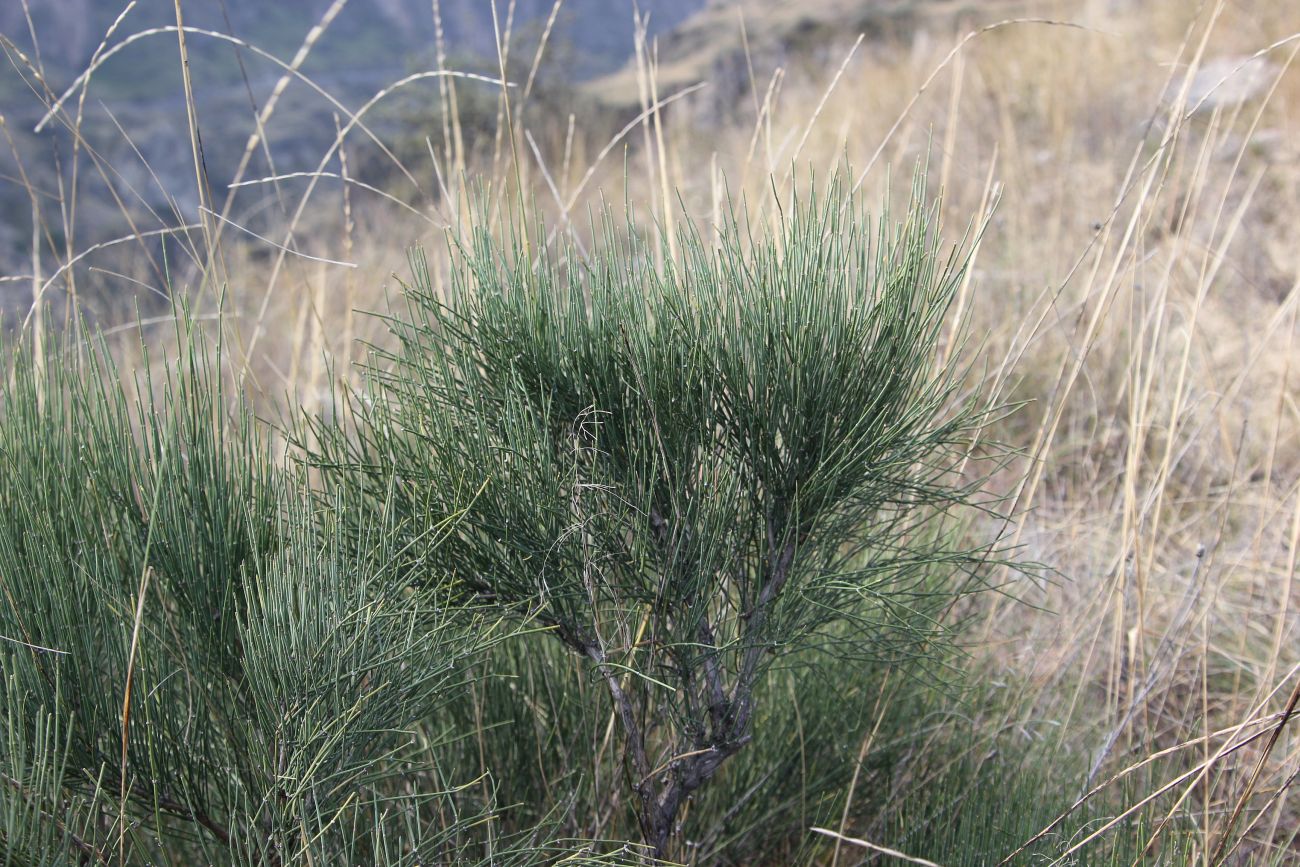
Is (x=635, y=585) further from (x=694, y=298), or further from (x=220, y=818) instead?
(x=220, y=818)

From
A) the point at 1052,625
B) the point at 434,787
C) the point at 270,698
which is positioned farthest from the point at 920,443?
the point at 1052,625

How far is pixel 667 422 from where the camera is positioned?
38.3 inches

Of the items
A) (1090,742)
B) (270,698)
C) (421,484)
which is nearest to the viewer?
(270,698)

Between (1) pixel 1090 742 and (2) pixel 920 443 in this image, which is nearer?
(2) pixel 920 443

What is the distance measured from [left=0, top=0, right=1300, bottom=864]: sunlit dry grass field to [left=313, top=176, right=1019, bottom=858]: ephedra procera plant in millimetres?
73

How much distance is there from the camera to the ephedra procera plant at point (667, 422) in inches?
36.7

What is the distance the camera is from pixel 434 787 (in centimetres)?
131

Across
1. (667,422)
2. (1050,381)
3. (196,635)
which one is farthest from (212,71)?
(667,422)

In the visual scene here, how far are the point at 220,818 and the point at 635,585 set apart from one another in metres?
0.58

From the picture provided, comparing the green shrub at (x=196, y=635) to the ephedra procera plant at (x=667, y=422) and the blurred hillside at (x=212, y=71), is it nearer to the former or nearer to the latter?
the ephedra procera plant at (x=667, y=422)

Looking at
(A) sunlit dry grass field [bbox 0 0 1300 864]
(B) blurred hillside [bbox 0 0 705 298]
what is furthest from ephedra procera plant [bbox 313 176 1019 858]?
(B) blurred hillside [bbox 0 0 705 298]

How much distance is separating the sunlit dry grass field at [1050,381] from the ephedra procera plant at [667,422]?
0.07 metres

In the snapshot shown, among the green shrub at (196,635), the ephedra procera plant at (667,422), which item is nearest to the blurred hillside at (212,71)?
the green shrub at (196,635)

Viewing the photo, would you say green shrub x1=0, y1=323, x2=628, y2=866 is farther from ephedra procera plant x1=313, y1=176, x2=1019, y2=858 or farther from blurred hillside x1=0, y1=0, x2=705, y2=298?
blurred hillside x1=0, y1=0, x2=705, y2=298
